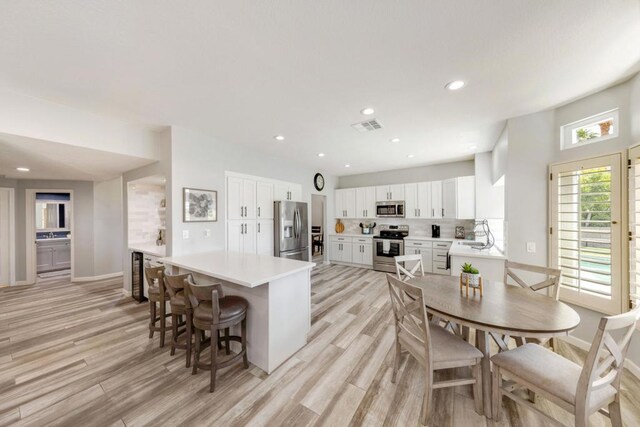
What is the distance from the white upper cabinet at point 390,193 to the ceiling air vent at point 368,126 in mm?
2932

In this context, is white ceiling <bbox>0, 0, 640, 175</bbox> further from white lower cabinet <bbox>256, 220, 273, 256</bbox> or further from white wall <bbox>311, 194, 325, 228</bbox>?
white wall <bbox>311, 194, 325, 228</bbox>

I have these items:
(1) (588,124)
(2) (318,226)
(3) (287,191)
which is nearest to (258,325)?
(3) (287,191)

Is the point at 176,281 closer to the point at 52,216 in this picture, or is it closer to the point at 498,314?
the point at 498,314

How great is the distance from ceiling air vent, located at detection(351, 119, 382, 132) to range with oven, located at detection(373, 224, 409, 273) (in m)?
3.25

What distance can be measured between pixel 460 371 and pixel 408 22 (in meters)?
2.84

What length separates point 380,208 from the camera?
620cm

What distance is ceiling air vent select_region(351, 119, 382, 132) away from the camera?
307 centimetres

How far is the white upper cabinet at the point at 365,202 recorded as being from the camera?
6.34 metres

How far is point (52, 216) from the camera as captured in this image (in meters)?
6.60

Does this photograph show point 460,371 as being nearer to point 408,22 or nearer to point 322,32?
point 408,22

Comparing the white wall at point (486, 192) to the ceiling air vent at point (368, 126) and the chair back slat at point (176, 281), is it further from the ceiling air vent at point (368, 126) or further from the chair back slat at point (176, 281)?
the chair back slat at point (176, 281)

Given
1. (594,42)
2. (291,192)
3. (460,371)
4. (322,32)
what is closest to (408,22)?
(322,32)

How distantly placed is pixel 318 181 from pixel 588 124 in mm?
4785

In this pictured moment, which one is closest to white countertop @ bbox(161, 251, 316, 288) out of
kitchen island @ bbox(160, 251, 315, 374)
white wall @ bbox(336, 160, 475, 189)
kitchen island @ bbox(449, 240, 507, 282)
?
kitchen island @ bbox(160, 251, 315, 374)
